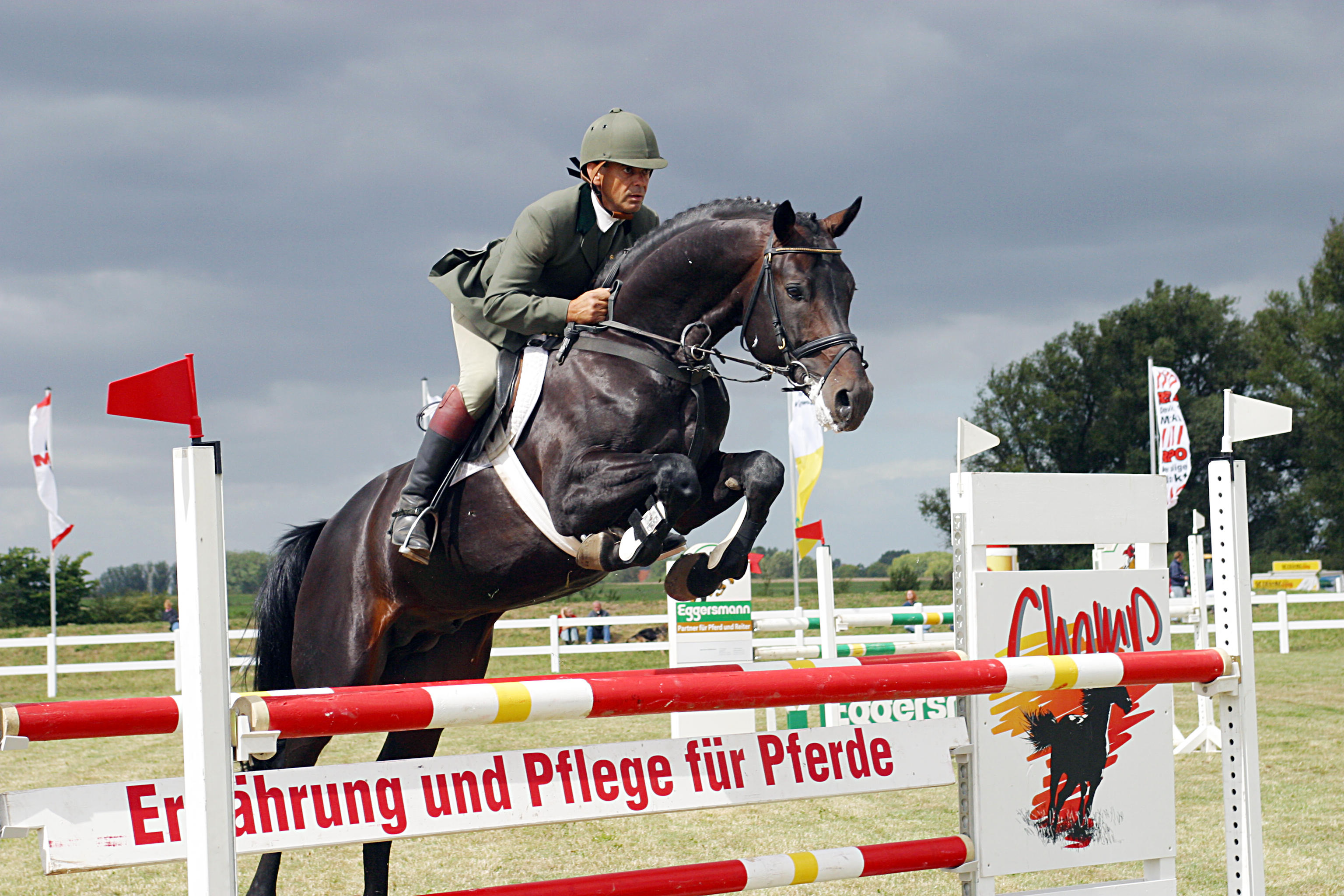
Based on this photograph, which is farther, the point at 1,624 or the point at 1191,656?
the point at 1,624

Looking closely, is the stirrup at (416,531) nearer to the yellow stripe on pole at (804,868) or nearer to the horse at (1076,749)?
the yellow stripe on pole at (804,868)

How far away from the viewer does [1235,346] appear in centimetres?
4269

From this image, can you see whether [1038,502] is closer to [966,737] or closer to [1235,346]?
[966,737]

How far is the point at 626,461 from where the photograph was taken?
3285 millimetres

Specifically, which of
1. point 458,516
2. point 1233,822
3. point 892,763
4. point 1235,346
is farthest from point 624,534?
point 1235,346

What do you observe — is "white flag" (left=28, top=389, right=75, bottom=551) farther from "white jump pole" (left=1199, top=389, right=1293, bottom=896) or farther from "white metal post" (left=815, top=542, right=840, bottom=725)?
"white jump pole" (left=1199, top=389, right=1293, bottom=896)

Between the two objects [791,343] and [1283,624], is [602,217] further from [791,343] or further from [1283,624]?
[1283,624]

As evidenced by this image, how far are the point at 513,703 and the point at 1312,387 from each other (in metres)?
38.1

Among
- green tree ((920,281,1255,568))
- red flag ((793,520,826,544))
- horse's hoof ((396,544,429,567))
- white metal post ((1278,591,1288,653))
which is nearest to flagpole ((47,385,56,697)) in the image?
red flag ((793,520,826,544))

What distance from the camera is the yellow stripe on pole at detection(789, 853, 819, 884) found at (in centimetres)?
260

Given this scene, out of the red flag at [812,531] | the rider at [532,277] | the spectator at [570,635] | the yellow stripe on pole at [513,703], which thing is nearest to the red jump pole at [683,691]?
the yellow stripe on pole at [513,703]

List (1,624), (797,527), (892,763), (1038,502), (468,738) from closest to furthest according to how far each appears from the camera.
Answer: (892,763) < (1038,502) < (468,738) < (797,527) < (1,624)

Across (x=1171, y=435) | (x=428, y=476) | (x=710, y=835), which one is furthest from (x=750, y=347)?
(x=1171, y=435)

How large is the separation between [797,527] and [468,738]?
4.18 m
